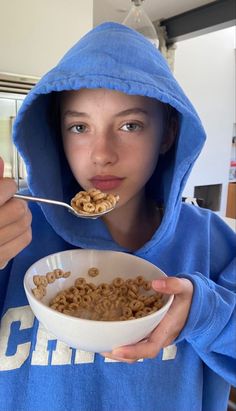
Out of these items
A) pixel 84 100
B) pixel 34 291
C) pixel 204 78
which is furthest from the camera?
pixel 204 78

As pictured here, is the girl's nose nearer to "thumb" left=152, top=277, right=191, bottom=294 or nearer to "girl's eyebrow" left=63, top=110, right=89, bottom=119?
"girl's eyebrow" left=63, top=110, right=89, bottom=119

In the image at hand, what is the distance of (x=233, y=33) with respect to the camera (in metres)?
3.35

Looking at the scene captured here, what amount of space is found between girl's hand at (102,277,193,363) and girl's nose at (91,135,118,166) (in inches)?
8.7

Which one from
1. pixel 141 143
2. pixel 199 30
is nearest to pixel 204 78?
pixel 199 30

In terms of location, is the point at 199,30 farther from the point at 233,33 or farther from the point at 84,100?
the point at 84,100

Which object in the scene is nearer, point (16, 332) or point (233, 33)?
point (16, 332)

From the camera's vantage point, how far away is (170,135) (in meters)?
0.64

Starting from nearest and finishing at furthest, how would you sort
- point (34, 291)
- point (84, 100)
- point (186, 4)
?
point (34, 291) < point (84, 100) < point (186, 4)

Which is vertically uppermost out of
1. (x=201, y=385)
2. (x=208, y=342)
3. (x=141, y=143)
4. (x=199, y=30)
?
(x=199, y=30)

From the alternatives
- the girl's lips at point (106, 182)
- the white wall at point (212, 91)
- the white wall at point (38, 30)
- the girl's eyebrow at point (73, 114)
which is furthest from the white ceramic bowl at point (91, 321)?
the white wall at point (212, 91)

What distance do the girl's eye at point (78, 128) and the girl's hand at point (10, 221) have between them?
0.21 meters

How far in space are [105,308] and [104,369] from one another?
10cm

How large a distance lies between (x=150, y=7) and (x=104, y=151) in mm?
1992

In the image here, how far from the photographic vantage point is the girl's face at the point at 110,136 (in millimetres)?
528
